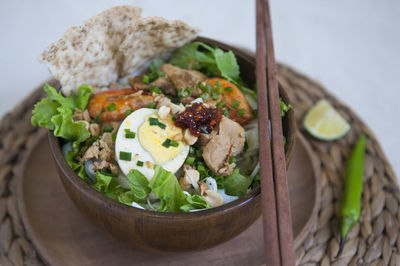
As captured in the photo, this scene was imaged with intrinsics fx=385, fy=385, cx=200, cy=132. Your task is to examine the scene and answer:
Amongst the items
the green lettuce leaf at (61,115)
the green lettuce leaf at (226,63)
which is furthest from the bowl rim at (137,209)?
the green lettuce leaf at (226,63)

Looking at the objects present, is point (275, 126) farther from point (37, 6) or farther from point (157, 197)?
point (37, 6)

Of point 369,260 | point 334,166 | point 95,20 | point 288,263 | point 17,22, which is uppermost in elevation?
point 95,20

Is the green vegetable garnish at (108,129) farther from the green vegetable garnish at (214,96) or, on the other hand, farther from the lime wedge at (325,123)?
the lime wedge at (325,123)

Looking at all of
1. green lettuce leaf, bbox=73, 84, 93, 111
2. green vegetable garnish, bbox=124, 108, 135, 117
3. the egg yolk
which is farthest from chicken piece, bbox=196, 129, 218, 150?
green lettuce leaf, bbox=73, 84, 93, 111

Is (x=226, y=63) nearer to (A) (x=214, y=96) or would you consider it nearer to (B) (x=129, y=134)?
(A) (x=214, y=96)

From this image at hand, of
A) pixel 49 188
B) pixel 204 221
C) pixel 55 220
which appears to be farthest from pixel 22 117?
pixel 204 221

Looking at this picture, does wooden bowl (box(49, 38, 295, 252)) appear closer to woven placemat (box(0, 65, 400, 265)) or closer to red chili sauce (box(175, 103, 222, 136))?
red chili sauce (box(175, 103, 222, 136))
